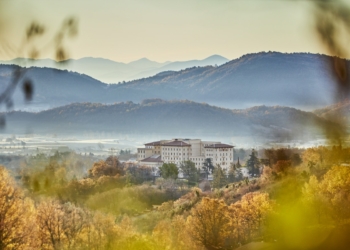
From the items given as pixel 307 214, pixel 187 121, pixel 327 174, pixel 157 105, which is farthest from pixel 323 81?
pixel 307 214

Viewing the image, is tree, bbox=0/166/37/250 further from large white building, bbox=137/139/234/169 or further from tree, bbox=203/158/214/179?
large white building, bbox=137/139/234/169

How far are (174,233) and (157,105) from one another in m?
38.7

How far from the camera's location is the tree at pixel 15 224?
1084cm

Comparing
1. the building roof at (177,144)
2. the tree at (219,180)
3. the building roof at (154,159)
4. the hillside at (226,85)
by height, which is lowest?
the tree at (219,180)

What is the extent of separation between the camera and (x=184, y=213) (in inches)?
616

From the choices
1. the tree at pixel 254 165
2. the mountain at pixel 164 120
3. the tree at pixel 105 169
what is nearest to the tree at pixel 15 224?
the tree at pixel 105 169

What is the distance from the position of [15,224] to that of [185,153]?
2378cm

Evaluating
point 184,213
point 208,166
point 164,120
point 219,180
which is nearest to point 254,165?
point 219,180

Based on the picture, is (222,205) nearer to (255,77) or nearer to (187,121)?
(187,121)

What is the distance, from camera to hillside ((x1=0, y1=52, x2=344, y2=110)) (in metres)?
39.9

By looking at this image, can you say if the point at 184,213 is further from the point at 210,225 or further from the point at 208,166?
the point at 208,166

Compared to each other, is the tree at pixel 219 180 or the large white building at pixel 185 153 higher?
the large white building at pixel 185 153

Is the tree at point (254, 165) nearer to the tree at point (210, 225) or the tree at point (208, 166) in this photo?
the tree at point (208, 166)

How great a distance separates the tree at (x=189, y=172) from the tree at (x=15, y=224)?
1361cm
